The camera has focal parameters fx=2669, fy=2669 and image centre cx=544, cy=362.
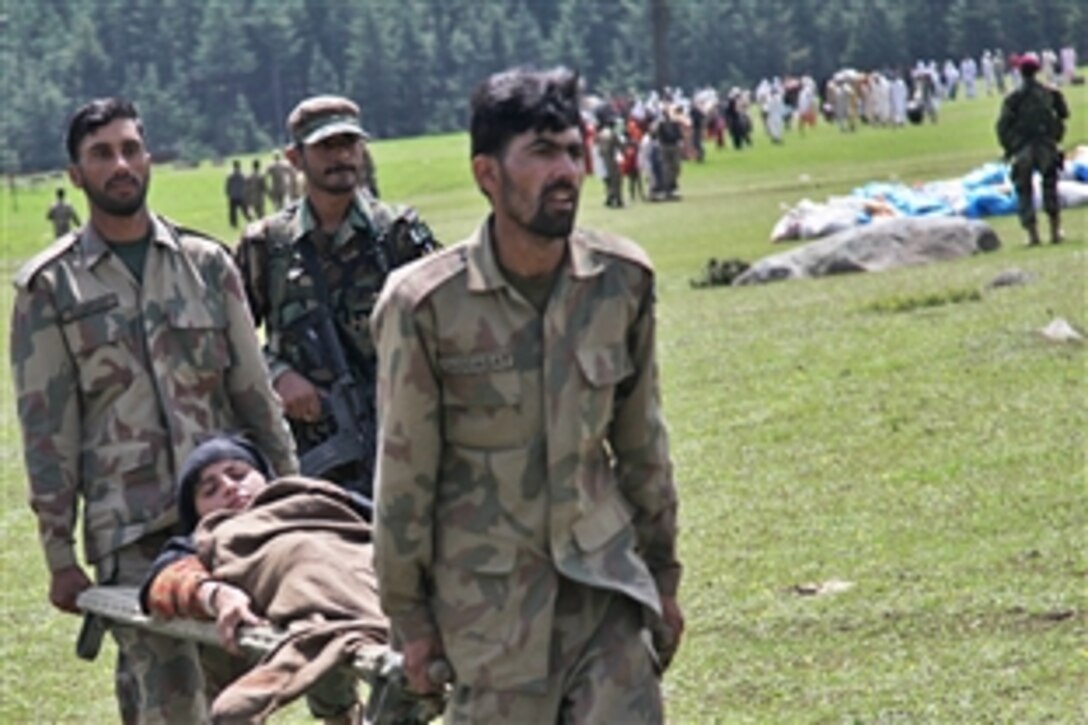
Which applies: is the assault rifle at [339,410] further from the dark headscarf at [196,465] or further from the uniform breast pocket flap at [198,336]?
the dark headscarf at [196,465]

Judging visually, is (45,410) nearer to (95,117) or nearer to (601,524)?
(95,117)

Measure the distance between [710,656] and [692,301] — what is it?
1565cm

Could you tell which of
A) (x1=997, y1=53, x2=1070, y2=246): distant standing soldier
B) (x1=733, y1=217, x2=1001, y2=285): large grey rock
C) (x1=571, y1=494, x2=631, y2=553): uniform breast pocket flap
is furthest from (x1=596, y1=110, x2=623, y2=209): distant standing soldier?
(x1=571, y1=494, x2=631, y2=553): uniform breast pocket flap

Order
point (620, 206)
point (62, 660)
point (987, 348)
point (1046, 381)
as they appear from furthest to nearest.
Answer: point (620, 206)
point (987, 348)
point (1046, 381)
point (62, 660)

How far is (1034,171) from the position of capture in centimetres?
2644

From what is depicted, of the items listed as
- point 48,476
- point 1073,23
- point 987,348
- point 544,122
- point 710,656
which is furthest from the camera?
point 1073,23

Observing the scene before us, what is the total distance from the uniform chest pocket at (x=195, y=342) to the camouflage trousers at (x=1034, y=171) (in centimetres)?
1900

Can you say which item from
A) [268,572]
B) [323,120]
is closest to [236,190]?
[323,120]

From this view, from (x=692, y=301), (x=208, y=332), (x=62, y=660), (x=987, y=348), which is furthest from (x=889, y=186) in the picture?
(x=208, y=332)

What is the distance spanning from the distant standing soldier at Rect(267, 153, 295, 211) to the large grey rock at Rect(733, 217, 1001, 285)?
28.7 metres

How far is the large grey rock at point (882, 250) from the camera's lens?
26.4 metres

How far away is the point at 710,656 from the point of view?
32.1ft

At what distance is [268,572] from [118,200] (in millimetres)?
1468

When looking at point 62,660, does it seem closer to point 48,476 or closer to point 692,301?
point 48,476
